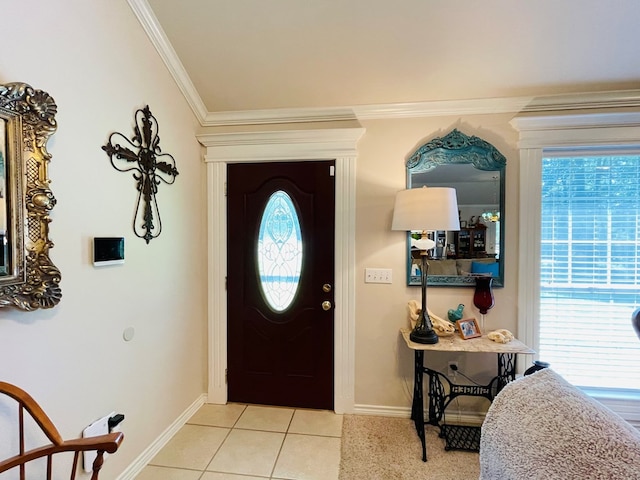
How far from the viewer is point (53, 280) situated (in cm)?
132

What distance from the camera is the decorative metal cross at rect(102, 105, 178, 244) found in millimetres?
1784

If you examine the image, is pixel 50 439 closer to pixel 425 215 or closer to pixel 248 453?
pixel 248 453

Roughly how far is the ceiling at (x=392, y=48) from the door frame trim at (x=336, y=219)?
28 cm

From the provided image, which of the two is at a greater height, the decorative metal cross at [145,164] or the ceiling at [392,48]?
the ceiling at [392,48]

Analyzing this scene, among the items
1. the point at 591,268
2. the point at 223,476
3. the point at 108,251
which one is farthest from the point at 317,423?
the point at 591,268

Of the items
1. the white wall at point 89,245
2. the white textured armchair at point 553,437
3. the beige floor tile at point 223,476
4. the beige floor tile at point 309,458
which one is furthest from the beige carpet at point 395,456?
the white wall at point 89,245

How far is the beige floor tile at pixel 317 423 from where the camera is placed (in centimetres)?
224

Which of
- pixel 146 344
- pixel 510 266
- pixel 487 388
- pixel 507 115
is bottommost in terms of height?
pixel 487 388

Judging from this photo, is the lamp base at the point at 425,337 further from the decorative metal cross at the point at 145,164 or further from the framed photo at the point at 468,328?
the decorative metal cross at the point at 145,164

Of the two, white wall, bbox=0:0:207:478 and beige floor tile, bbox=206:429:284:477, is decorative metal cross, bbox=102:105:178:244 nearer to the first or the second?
white wall, bbox=0:0:207:478

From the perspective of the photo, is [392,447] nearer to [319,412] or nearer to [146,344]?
[319,412]

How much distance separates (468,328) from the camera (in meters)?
2.18

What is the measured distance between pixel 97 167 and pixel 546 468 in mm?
2132

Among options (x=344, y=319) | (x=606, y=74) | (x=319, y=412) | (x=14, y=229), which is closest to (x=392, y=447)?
(x=319, y=412)
